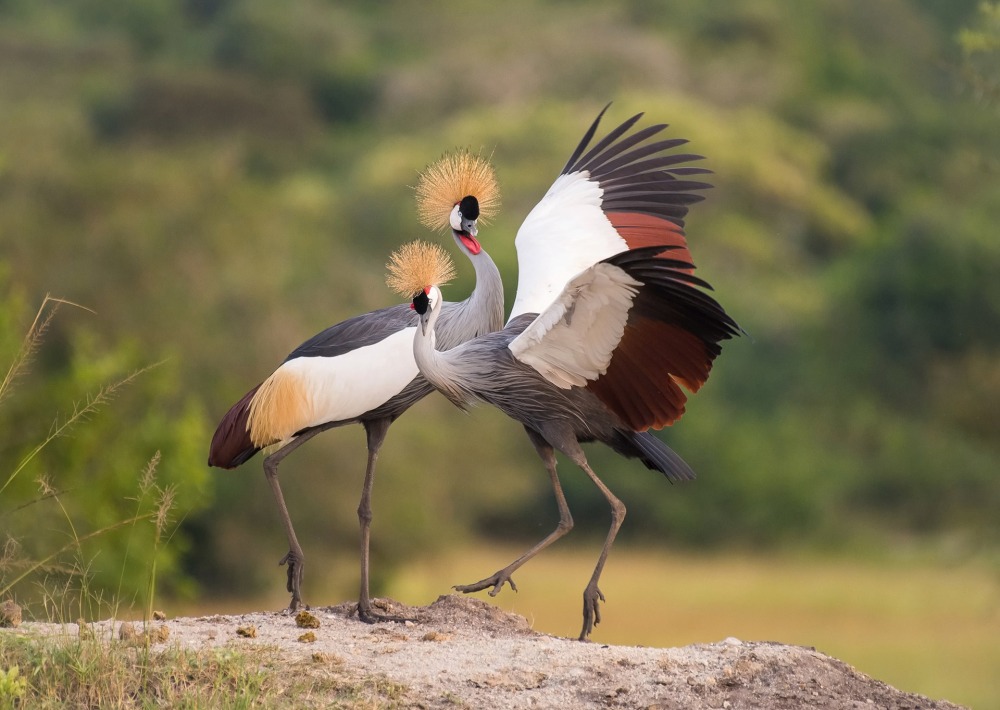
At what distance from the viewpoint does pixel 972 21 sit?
3300 centimetres

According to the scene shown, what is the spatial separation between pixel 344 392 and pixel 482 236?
806 inches

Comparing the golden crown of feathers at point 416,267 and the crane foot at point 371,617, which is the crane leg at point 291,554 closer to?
the crane foot at point 371,617

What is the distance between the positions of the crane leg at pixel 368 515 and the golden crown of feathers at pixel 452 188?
0.92m

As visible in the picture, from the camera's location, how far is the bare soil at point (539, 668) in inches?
200

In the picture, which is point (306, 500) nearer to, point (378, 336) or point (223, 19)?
point (378, 336)

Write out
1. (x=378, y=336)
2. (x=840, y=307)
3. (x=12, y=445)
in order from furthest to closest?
(x=840, y=307), (x=12, y=445), (x=378, y=336)

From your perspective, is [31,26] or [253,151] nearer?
[253,151]

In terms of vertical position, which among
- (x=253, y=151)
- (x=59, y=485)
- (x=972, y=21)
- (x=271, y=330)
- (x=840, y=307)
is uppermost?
(x=972, y=21)

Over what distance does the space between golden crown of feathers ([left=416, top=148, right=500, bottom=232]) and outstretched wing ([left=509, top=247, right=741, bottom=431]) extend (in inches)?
34.9

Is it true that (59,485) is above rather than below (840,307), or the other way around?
below

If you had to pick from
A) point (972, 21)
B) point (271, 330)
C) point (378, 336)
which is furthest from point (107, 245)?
point (972, 21)

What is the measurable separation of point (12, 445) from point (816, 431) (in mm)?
16057

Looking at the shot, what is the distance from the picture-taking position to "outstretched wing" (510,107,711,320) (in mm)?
6641

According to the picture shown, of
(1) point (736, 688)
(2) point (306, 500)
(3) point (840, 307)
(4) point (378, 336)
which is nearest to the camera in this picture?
(1) point (736, 688)
